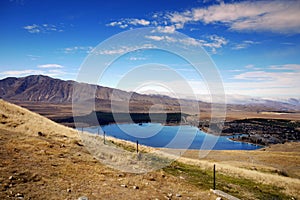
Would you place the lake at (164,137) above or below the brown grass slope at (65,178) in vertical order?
below

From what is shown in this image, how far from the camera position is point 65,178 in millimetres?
13664

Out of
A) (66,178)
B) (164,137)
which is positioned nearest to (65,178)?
(66,178)

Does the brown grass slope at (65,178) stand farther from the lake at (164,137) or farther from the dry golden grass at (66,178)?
the lake at (164,137)

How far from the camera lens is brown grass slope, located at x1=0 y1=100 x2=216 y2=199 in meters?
11.7

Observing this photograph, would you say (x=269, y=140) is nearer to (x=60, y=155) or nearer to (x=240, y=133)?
(x=240, y=133)

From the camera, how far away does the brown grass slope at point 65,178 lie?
11.7 m

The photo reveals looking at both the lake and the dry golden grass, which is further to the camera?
the lake

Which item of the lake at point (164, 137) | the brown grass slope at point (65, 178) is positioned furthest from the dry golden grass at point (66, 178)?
the lake at point (164, 137)

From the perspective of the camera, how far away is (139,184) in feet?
48.1

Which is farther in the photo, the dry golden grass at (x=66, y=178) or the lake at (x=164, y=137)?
the lake at (x=164, y=137)

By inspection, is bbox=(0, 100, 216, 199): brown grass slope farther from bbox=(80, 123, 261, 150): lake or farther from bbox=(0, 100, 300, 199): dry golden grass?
bbox=(80, 123, 261, 150): lake

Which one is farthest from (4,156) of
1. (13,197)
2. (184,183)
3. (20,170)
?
(184,183)

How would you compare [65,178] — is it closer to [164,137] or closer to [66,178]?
[66,178]

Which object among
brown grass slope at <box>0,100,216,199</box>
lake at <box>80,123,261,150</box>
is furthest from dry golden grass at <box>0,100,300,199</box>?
lake at <box>80,123,261,150</box>
